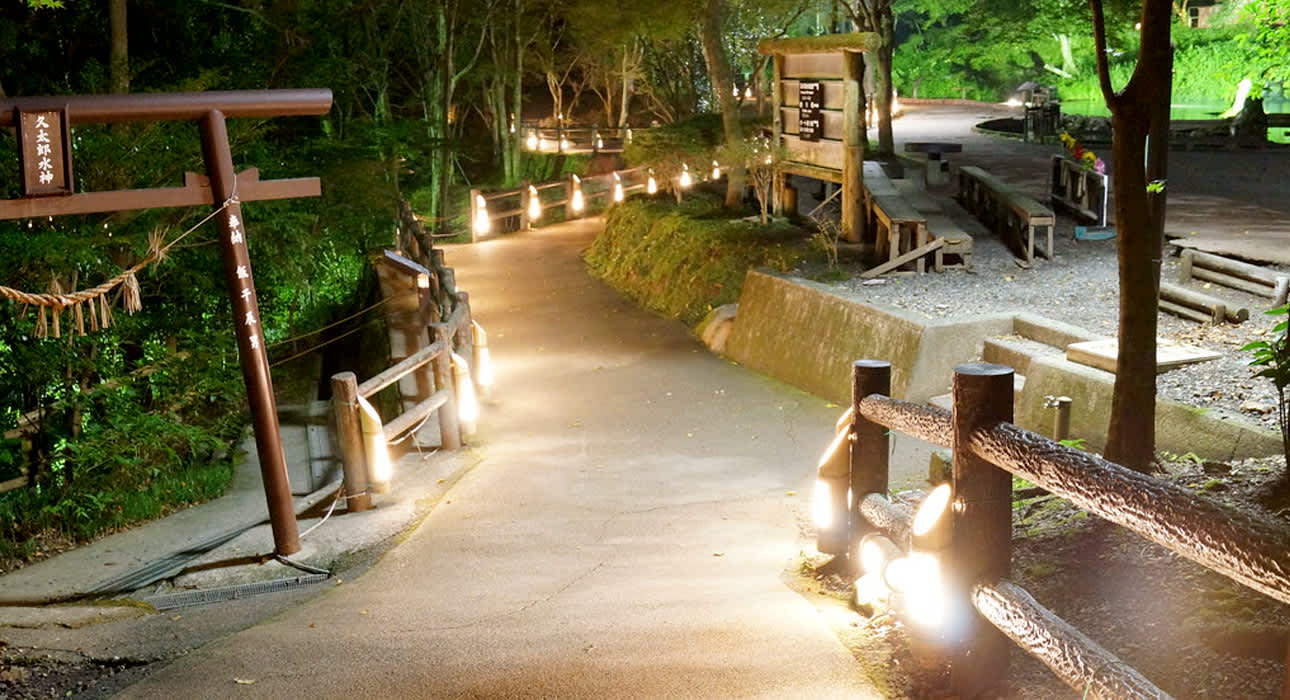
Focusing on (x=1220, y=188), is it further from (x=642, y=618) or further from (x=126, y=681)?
(x=126, y=681)

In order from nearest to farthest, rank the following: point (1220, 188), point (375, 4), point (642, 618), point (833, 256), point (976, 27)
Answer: point (642, 618)
point (833, 256)
point (1220, 188)
point (375, 4)
point (976, 27)

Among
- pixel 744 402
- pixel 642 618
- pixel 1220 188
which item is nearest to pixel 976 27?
pixel 1220 188

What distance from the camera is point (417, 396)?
12336 mm

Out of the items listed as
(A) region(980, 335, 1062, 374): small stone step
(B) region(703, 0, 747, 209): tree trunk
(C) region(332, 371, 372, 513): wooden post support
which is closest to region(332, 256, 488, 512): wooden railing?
(C) region(332, 371, 372, 513): wooden post support

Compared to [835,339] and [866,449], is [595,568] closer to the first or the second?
[866,449]

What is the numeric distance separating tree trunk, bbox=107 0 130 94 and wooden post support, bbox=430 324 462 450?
3.59 metres

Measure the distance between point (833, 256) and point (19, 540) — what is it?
10.3 metres

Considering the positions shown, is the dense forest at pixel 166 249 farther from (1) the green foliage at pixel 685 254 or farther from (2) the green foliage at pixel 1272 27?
(1) the green foliage at pixel 685 254

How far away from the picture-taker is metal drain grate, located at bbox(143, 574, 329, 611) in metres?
7.02

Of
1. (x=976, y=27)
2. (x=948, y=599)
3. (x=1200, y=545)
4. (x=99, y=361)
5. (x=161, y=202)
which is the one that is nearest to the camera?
(x=1200, y=545)

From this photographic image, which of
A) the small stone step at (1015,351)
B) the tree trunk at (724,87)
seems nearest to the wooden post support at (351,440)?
the small stone step at (1015,351)

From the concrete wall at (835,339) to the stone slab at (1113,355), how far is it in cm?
172

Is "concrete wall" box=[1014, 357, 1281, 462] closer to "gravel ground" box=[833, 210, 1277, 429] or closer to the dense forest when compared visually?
"gravel ground" box=[833, 210, 1277, 429]

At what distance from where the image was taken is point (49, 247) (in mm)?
8656
